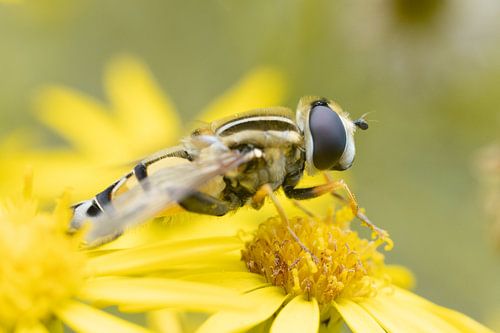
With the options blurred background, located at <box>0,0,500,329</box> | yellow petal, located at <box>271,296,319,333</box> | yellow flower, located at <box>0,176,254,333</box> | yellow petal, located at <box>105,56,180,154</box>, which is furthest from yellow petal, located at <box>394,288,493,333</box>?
yellow petal, located at <box>105,56,180,154</box>

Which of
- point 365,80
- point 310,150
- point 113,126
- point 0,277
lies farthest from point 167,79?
point 0,277

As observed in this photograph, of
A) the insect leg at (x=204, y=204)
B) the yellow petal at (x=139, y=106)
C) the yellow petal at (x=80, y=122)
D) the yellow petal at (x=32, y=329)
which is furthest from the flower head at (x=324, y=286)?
the yellow petal at (x=139, y=106)

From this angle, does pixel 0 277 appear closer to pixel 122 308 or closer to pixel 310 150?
pixel 122 308

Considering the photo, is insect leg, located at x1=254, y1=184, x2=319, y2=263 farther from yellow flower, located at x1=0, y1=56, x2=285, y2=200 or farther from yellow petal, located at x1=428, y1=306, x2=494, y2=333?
yellow flower, located at x1=0, y1=56, x2=285, y2=200

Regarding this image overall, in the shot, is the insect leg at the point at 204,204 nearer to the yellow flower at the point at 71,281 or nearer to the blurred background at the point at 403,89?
the yellow flower at the point at 71,281

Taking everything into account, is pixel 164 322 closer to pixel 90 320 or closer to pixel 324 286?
pixel 324 286
